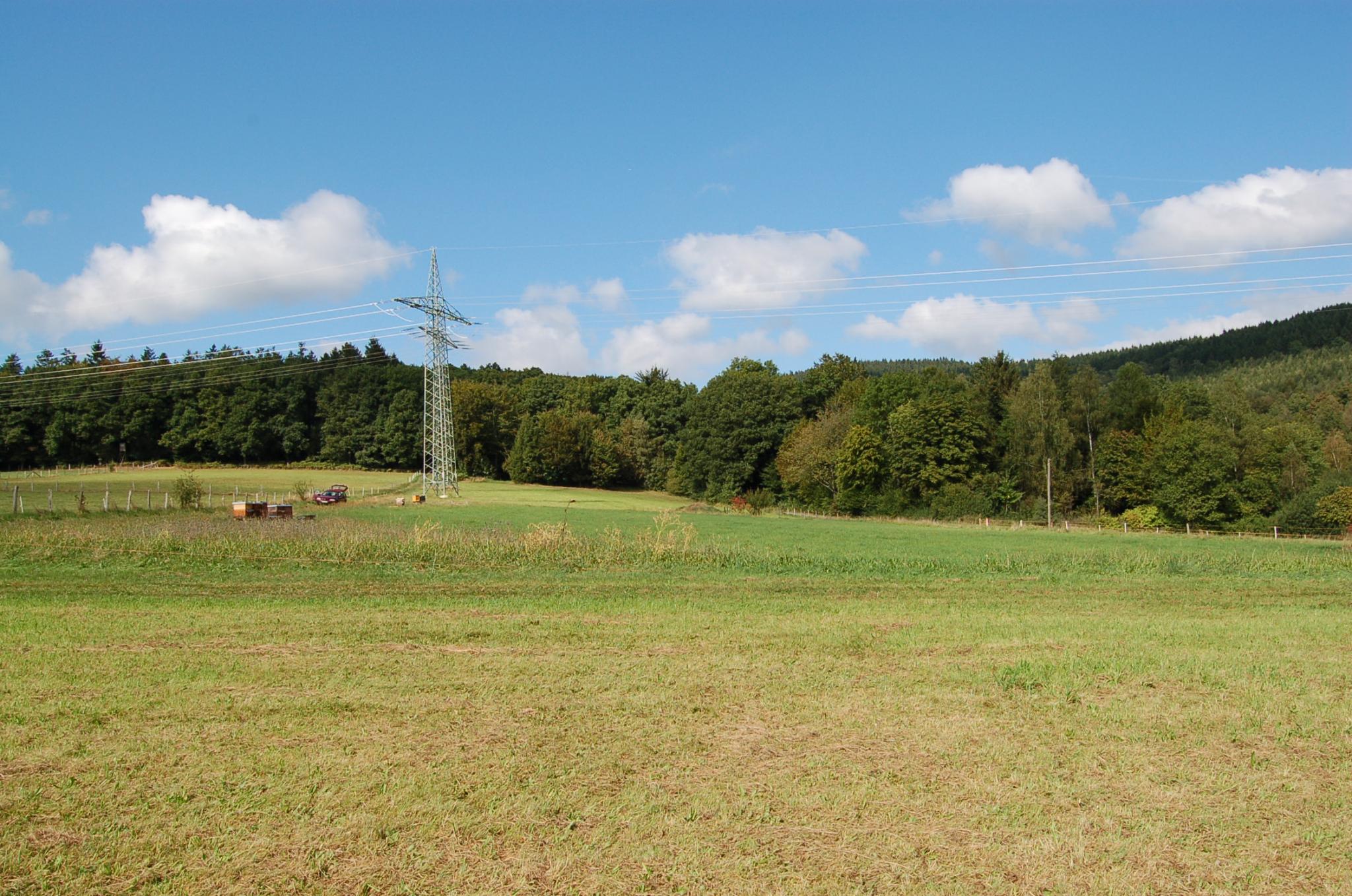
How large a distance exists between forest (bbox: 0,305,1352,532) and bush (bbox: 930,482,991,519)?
167 mm

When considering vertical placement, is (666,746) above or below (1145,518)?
above

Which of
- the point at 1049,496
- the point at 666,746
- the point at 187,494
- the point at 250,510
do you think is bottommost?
the point at 1049,496

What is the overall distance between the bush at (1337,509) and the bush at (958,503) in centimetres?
2142

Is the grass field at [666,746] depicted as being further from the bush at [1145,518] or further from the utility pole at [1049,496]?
the bush at [1145,518]

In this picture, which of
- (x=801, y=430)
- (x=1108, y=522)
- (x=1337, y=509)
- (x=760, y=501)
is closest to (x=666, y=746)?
(x=1337, y=509)

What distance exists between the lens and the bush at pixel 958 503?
6875 centimetres

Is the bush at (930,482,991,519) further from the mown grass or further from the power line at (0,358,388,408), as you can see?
the power line at (0,358,388,408)

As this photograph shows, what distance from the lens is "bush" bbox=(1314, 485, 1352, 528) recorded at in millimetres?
59500

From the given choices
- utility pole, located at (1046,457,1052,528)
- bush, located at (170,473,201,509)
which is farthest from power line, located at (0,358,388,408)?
utility pole, located at (1046,457,1052,528)

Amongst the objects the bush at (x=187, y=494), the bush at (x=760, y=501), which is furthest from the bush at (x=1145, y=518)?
the bush at (x=187, y=494)

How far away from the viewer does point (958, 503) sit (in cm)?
7006

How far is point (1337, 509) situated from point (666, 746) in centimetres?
6845

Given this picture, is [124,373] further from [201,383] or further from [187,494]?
[187,494]

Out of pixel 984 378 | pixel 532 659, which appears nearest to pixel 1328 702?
pixel 532 659
